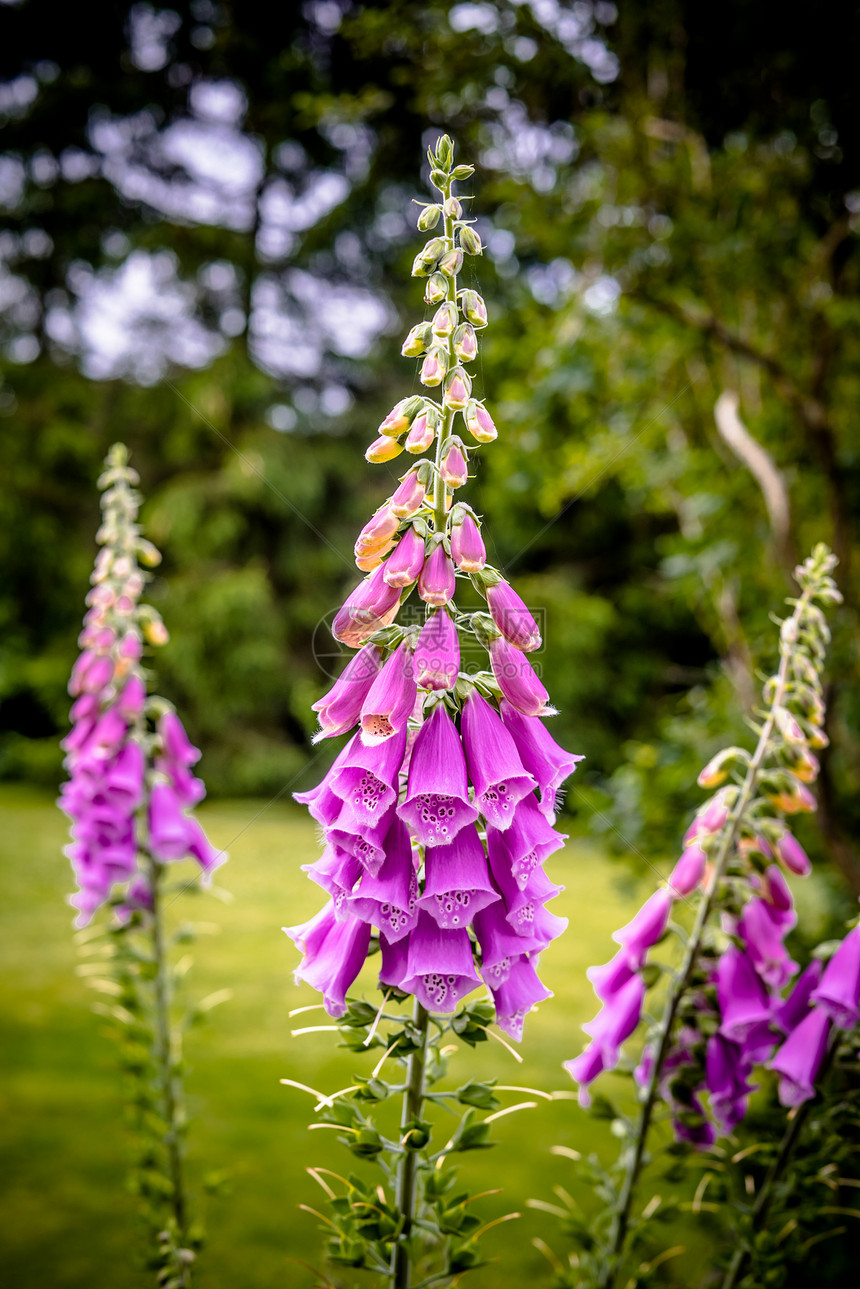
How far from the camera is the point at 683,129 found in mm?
2889

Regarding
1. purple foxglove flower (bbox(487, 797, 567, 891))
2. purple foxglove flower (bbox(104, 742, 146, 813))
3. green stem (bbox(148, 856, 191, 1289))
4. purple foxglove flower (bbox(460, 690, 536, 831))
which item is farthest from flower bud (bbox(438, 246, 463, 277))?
green stem (bbox(148, 856, 191, 1289))

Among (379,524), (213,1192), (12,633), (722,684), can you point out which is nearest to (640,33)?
(722,684)

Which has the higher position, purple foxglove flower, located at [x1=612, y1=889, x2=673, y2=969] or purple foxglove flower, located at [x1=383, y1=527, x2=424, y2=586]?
purple foxglove flower, located at [x1=383, y1=527, x2=424, y2=586]

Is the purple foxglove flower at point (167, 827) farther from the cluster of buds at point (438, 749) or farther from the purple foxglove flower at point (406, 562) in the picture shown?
the purple foxglove flower at point (406, 562)

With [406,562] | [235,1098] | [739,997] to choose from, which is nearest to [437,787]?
[406,562]

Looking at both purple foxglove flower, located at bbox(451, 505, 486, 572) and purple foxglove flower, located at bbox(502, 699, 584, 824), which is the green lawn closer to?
purple foxglove flower, located at bbox(502, 699, 584, 824)

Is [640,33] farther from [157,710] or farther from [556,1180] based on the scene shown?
[556,1180]

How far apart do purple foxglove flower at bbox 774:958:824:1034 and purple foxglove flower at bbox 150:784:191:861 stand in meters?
1.27

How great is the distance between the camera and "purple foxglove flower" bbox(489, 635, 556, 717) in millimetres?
1019

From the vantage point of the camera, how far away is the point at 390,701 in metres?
0.98

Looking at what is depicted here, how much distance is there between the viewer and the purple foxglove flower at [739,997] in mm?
1271

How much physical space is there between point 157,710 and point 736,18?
266cm

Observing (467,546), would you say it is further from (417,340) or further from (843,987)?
(843,987)

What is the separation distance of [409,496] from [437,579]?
0.36 feet
